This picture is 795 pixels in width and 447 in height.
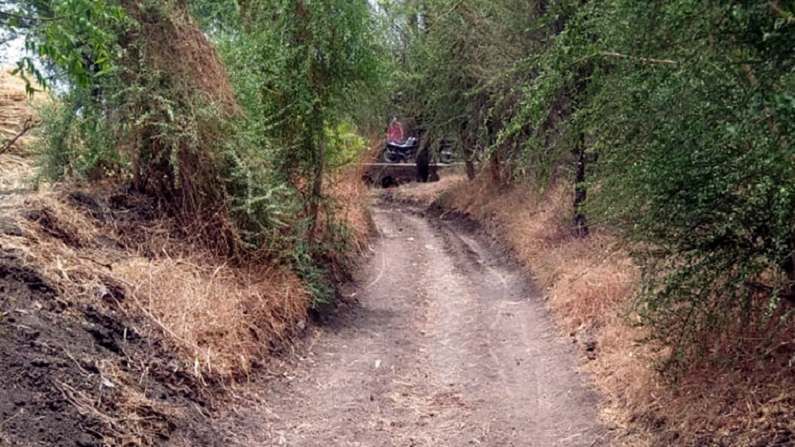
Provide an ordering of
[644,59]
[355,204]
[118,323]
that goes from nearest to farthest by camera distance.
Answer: [644,59] < [118,323] < [355,204]

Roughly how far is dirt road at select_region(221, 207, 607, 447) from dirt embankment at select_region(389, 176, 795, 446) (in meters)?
0.26

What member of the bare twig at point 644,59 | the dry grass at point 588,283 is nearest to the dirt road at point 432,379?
the dry grass at point 588,283

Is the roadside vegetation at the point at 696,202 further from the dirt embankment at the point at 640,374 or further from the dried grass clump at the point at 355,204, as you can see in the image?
the dried grass clump at the point at 355,204

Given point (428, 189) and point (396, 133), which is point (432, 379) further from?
point (396, 133)

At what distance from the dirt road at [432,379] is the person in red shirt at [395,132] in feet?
35.6

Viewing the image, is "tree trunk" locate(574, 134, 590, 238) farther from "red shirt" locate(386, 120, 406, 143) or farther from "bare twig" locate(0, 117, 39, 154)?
"red shirt" locate(386, 120, 406, 143)

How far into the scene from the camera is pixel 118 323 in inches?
220

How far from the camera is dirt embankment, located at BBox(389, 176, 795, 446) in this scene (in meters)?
4.66

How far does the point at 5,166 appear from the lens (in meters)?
8.29

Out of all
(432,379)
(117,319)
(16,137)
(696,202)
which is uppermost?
(16,137)

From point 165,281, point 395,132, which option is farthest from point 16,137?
point 395,132

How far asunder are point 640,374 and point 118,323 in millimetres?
4103

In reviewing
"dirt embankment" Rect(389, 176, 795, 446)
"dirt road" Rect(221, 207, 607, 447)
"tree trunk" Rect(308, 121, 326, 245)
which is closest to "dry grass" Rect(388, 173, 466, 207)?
"dirt embankment" Rect(389, 176, 795, 446)

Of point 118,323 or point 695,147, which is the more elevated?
point 695,147
